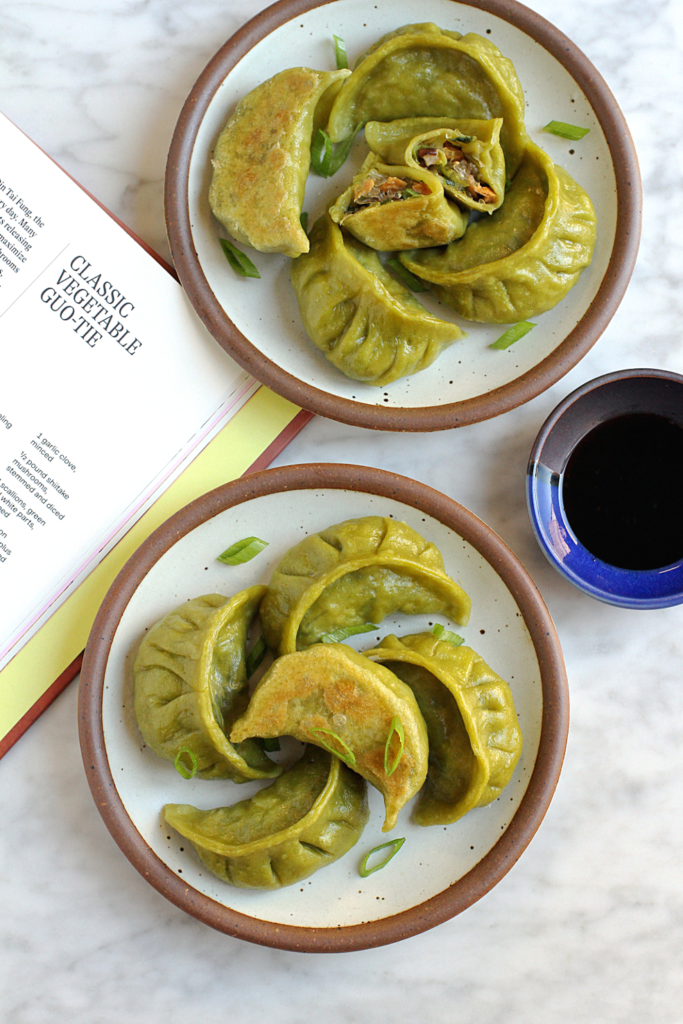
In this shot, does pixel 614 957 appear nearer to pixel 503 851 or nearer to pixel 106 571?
pixel 503 851

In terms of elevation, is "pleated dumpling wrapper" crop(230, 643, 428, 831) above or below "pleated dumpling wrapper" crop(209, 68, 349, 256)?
below

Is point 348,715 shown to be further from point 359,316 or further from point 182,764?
point 359,316

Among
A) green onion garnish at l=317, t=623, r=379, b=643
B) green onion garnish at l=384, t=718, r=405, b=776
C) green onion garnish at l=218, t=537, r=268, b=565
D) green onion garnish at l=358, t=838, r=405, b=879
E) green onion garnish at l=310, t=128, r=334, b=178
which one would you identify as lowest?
green onion garnish at l=358, t=838, r=405, b=879

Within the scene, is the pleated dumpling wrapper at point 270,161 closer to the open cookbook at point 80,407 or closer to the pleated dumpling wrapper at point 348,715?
the open cookbook at point 80,407

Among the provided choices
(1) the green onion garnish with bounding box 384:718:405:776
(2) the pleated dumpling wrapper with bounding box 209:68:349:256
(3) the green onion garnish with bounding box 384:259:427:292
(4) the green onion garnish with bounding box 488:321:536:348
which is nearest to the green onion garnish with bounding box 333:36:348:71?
(2) the pleated dumpling wrapper with bounding box 209:68:349:256

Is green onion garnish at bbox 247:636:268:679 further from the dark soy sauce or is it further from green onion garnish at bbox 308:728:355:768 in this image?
the dark soy sauce
